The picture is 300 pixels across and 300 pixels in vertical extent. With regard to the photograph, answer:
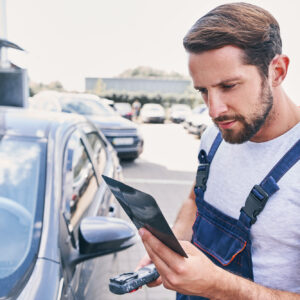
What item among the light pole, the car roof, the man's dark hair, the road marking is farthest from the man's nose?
the road marking

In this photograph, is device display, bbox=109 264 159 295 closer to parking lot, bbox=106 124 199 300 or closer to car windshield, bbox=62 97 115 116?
parking lot, bbox=106 124 199 300

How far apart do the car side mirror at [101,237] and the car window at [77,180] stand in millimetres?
168

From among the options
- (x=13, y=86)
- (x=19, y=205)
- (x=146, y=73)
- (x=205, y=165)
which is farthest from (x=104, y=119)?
(x=146, y=73)

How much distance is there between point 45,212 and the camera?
4.43 ft

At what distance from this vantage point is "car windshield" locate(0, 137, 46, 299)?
3.94ft

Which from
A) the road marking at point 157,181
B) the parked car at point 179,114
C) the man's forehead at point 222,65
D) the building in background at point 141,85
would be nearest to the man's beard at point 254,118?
the man's forehead at point 222,65

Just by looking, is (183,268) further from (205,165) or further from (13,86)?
(13,86)

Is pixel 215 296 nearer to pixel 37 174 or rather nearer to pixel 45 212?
pixel 45 212

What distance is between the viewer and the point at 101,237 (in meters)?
1.38

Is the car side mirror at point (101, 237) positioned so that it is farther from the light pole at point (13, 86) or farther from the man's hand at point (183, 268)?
the light pole at point (13, 86)

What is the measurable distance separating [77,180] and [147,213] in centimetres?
107

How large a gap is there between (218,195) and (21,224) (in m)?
0.85

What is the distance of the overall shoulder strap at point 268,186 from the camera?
0.95 meters

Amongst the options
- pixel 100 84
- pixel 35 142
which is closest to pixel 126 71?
pixel 100 84
